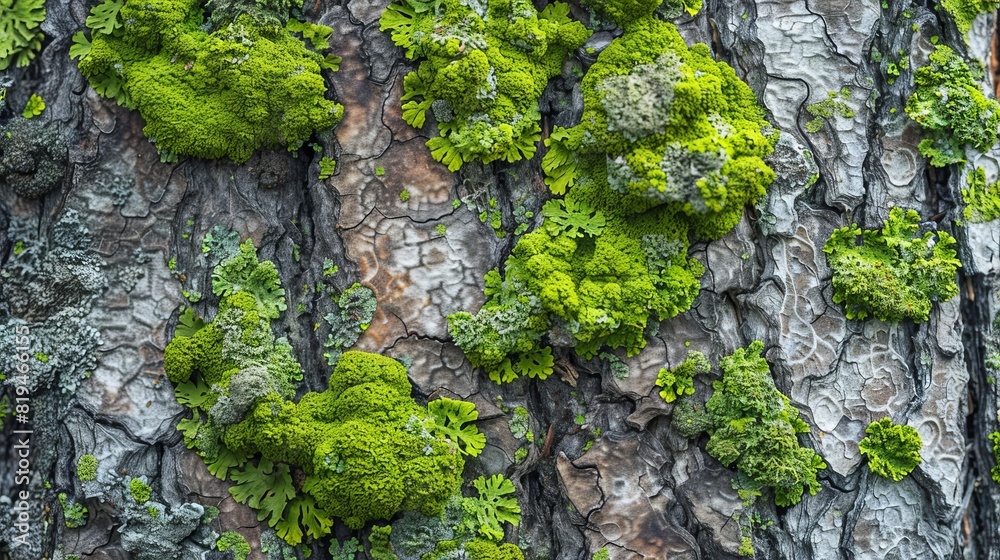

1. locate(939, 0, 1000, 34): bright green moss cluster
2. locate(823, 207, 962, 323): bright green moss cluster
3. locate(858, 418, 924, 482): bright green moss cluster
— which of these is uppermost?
locate(939, 0, 1000, 34): bright green moss cluster

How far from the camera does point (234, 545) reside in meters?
3.95

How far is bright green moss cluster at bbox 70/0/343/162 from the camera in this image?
3957mm

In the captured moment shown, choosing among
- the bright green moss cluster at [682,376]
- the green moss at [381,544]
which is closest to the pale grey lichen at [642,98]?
the bright green moss cluster at [682,376]

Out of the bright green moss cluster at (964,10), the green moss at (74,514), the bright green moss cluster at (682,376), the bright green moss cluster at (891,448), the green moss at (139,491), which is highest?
the bright green moss cluster at (964,10)

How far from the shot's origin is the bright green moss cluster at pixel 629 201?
3.73 meters

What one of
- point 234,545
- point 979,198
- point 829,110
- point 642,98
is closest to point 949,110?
point 979,198

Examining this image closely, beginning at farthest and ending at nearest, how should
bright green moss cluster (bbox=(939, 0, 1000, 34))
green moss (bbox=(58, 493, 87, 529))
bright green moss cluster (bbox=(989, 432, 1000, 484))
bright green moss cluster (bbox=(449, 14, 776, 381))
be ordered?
bright green moss cluster (bbox=(989, 432, 1000, 484)) < bright green moss cluster (bbox=(939, 0, 1000, 34)) < green moss (bbox=(58, 493, 87, 529)) < bright green moss cluster (bbox=(449, 14, 776, 381))

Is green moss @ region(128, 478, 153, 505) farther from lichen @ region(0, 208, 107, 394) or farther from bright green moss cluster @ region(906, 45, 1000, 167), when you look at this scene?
bright green moss cluster @ region(906, 45, 1000, 167)

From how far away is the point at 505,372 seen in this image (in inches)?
157

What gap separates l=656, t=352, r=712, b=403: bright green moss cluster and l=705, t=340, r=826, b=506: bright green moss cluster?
12 cm

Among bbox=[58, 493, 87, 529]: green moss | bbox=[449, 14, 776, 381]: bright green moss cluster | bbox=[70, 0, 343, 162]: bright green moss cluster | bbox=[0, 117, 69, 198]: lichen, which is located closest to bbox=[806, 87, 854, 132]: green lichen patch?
bbox=[449, 14, 776, 381]: bright green moss cluster

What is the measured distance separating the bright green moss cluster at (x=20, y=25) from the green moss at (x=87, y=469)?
2.14 m

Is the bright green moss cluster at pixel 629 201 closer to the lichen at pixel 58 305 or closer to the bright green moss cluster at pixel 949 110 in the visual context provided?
the bright green moss cluster at pixel 949 110

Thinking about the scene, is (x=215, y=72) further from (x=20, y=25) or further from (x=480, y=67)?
(x=480, y=67)
